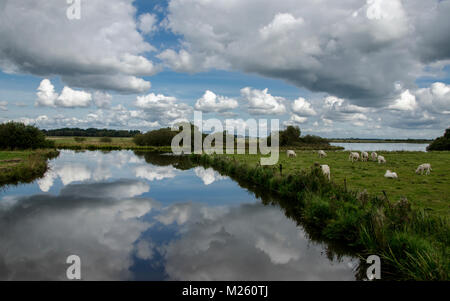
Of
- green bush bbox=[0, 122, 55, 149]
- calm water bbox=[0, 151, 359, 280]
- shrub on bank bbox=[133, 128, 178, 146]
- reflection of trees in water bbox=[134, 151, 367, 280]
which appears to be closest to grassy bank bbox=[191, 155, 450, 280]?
reflection of trees in water bbox=[134, 151, 367, 280]

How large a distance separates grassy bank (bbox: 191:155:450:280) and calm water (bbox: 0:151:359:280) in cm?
73

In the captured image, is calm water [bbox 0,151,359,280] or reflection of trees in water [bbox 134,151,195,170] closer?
calm water [bbox 0,151,359,280]

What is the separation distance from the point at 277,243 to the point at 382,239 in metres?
2.96

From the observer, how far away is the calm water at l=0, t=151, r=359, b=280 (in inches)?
245

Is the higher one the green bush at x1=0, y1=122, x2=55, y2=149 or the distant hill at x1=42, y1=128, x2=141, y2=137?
the distant hill at x1=42, y1=128, x2=141, y2=137

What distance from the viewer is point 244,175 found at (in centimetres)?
2095

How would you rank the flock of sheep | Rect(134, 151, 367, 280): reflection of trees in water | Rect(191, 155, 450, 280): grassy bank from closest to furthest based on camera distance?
Rect(191, 155, 450, 280): grassy bank → Rect(134, 151, 367, 280): reflection of trees in water → the flock of sheep

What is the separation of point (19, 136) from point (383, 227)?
2090 inches

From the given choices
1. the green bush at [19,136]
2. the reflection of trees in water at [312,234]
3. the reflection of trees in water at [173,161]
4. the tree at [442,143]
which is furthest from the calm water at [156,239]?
the tree at [442,143]

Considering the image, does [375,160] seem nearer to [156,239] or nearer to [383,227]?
[383,227]

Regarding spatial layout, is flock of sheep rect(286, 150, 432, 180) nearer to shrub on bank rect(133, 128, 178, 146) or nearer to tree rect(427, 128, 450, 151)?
tree rect(427, 128, 450, 151)

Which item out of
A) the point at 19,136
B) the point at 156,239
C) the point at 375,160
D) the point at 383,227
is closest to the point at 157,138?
the point at 19,136
